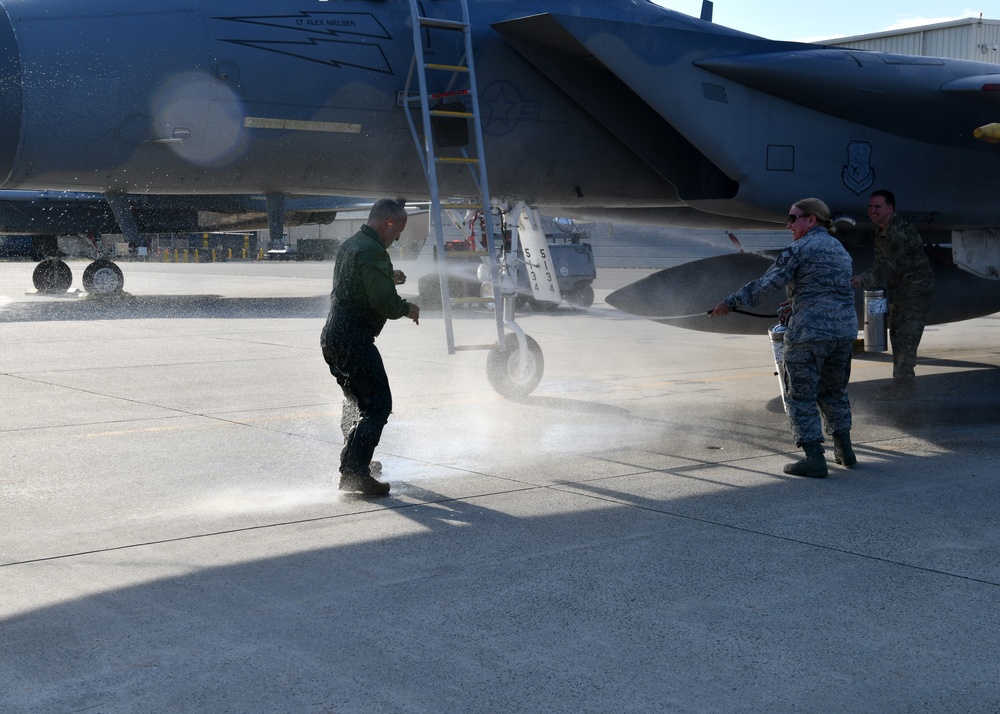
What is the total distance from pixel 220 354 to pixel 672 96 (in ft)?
21.4

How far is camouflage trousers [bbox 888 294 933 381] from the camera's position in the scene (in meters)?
8.66

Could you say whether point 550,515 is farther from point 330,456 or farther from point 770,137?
point 770,137

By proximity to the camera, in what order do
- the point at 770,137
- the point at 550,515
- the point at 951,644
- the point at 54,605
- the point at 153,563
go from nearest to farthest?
the point at 951,644 < the point at 54,605 < the point at 153,563 < the point at 550,515 < the point at 770,137

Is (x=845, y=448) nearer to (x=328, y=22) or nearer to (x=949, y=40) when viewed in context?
(x=328, y=22)

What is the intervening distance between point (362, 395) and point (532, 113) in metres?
3.59

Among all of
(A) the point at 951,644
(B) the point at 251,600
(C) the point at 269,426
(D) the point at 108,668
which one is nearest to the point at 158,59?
(C) the point at 269,426

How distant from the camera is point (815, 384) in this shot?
6.27 metres

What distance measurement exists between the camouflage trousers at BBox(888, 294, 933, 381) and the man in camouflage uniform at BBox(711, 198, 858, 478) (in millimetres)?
2634

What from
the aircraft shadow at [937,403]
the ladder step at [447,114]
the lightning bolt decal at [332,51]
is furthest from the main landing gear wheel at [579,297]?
the lightning bolt decal at [332,51]

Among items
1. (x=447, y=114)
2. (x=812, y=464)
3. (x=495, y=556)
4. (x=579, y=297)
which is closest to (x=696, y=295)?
(x=447, y=114)

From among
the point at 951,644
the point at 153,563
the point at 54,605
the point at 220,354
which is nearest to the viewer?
the point at 951,644

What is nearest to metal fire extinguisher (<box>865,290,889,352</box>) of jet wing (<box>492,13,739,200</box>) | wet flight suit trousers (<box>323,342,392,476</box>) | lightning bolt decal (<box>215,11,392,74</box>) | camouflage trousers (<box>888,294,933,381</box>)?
camouflage trousers (<box>888,294,933,381</box>)

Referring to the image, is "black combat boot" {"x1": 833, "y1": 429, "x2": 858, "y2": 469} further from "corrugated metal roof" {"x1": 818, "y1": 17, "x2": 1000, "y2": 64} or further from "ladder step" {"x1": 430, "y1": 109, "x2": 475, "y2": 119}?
"corrugated metal roof" {"x1": 818, "y1": 17, "x2": 1000, "y2": 64}

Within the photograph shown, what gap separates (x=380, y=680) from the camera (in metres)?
3.27
